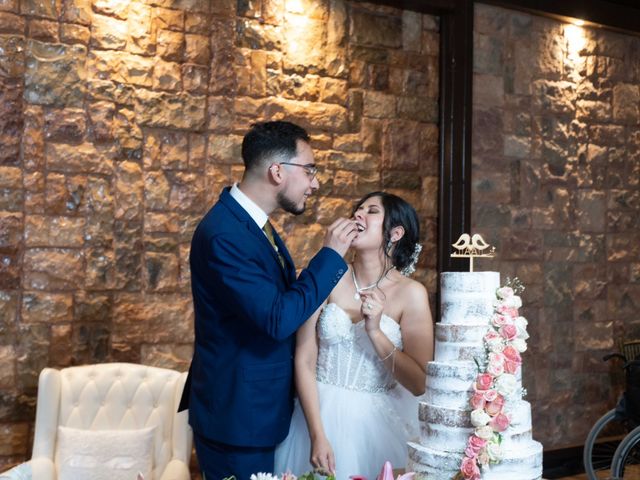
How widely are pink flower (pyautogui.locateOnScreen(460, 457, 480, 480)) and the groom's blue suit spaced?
26.6 inches

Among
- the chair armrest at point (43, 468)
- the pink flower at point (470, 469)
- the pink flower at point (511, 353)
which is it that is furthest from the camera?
the chair armrest at point (43, 468)

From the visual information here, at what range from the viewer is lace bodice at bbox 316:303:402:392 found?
3.16 metres

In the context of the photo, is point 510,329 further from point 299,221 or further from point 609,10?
point 609,10

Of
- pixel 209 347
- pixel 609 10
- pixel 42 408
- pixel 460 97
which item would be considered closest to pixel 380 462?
pixel 209 347

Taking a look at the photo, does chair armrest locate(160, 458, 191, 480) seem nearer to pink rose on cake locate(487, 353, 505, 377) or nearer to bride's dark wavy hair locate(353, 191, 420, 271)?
bride's dark wavy hair locate(353, 191, 420, 271)

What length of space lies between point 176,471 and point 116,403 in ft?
1.45

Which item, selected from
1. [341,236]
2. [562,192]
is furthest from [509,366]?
[562,192]

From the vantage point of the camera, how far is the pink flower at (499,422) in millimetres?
2227

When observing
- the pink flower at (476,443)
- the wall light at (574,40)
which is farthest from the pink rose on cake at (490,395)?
the wall light at (574,40)

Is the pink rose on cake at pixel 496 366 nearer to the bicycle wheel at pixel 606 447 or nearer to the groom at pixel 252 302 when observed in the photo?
the groom at pixel 252 302

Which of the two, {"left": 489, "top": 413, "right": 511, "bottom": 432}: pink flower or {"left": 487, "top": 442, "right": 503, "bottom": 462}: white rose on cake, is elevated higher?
{"left": 489, "top": 413, "right": 511, "bottom": 432}: pink flower

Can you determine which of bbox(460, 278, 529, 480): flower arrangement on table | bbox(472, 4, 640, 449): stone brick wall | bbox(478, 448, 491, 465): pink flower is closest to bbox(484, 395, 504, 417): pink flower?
bbox(460, 278, 529, 480): flower arrangement on table

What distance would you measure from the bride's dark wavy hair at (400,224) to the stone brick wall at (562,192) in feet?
7.90

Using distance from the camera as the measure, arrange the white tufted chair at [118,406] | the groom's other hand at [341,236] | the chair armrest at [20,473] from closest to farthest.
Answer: the groom's other hand at [341,236] < the chair armrest at [20,473] < the white tufted chair at [118,406]
